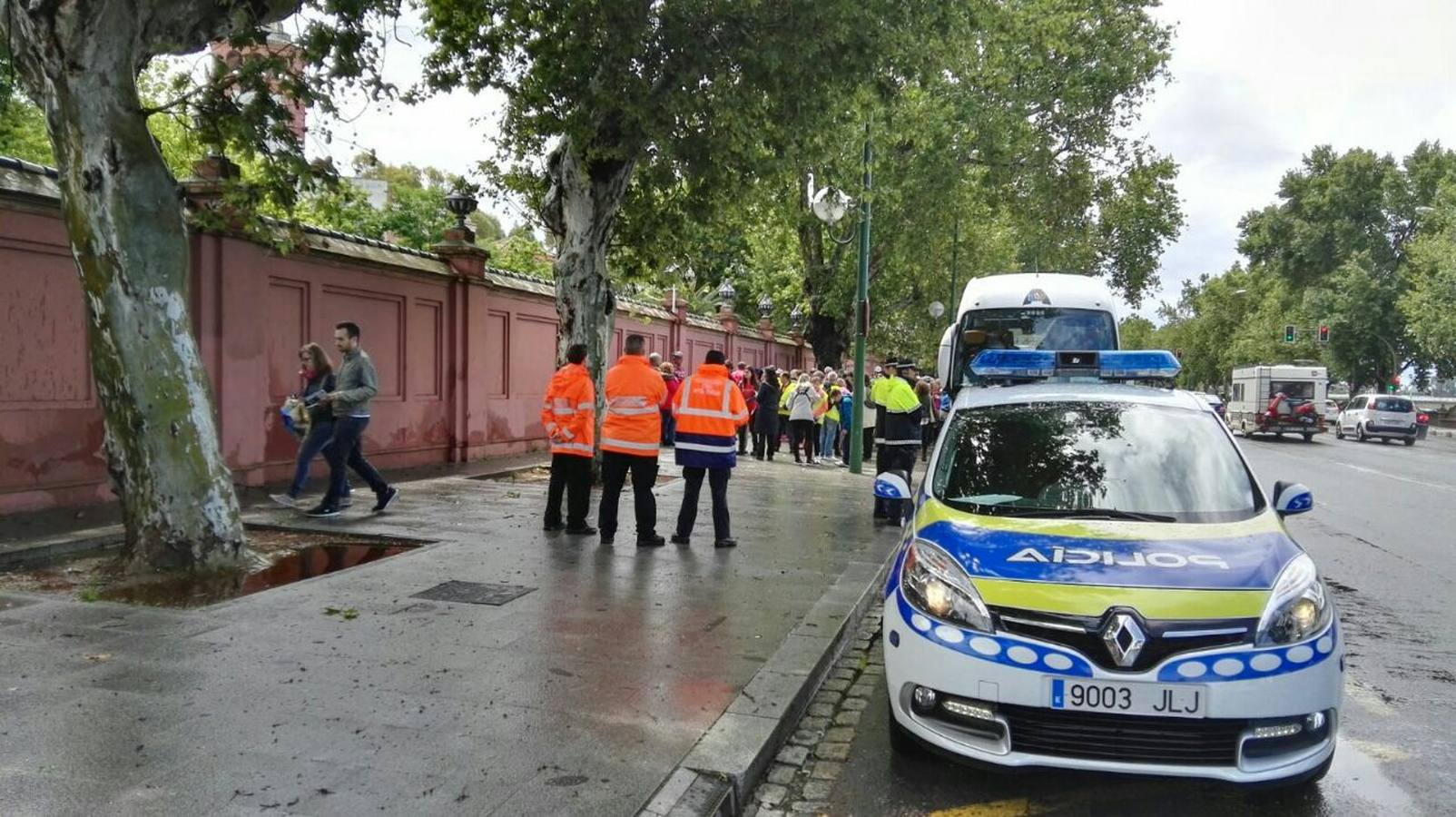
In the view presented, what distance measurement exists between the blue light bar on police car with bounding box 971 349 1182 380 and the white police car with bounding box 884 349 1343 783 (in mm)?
1680

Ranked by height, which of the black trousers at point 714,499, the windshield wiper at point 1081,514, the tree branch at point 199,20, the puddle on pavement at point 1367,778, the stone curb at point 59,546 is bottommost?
the puddle on pavement at point 1367,778

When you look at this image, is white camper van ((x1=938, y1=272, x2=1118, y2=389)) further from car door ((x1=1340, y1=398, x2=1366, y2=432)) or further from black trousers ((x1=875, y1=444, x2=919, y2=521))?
car door ((x1=1340, y1=398, x2=1366, y2=432))

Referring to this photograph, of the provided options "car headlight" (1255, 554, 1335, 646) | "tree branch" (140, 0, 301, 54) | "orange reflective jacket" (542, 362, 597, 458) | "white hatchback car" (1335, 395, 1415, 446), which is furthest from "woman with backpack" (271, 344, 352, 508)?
"white hatchback car" (1335, 395, 1415, 446)

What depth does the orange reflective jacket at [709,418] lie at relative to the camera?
28.4 feet

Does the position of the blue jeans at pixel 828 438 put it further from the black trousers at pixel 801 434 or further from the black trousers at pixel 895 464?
the black trousers at pixel 895 464

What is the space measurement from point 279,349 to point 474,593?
20.6 feet

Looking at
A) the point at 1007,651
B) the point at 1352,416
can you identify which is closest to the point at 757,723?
the point at 1007,651

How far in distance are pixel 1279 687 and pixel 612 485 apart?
5.95 metres

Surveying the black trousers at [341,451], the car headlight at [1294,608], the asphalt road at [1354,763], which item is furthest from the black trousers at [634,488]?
the car headlight at [1294,608]

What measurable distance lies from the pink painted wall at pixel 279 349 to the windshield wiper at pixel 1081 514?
27.6ft

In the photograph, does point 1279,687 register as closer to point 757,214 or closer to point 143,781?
point 143,781

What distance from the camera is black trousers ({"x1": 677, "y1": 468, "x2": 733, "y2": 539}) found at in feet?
28.7

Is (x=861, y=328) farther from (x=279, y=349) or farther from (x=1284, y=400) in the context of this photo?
(x=1284, y=400)

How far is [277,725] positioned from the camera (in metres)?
4.15
